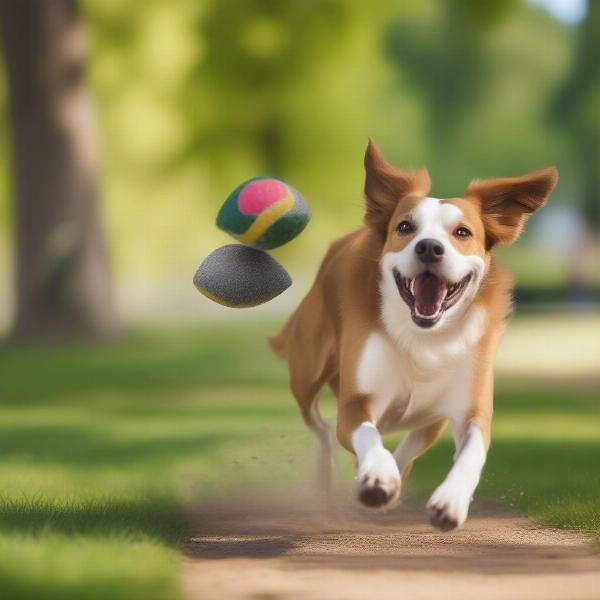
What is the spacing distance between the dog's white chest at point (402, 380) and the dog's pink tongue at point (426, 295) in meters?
0.29

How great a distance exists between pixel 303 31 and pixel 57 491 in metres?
15.7

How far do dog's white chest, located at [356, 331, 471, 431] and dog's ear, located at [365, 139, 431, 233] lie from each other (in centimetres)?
53

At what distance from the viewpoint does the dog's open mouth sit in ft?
17.1

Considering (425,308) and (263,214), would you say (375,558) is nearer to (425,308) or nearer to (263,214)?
(425,308)

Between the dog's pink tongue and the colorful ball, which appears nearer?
the dog's pink tongue

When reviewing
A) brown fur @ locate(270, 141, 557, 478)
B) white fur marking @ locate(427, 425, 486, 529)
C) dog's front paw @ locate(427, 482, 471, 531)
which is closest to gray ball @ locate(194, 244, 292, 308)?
brown fur @ locate(270, 141, 557, 478)

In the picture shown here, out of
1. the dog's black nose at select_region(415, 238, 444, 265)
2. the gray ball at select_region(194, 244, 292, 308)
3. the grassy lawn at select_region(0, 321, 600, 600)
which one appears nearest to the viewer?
the grassy lawn at select_region(0, 321, 600, 600)

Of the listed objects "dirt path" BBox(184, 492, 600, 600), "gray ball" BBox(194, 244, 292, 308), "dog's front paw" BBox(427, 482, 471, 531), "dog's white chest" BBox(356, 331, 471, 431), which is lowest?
"dirt path" BBox(184, 492, 600, 600)

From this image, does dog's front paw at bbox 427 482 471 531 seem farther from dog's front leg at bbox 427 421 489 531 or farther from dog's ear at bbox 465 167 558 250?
dog's ear at bbox 465 167 558 250

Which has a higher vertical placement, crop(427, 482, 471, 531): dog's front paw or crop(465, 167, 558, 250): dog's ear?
crop(465, 167, 558, 250): dog's ear

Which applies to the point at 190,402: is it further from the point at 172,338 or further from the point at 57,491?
the point at 172,338

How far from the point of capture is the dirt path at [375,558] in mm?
4500

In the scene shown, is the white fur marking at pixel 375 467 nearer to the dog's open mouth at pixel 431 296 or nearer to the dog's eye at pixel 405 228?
the dog's open mouth at pixel 431 296

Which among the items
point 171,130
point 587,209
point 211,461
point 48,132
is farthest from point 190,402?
point 587,209
